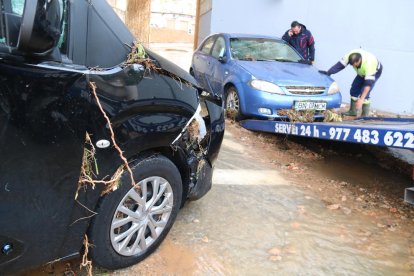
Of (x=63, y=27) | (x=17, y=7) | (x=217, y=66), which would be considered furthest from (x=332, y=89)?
(x=17, y=7)

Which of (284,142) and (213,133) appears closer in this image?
(213,133)

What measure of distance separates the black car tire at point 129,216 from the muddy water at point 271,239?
162 millimetres

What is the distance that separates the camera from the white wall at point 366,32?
9516 mm

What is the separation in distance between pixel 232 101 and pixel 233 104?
6 centimetres

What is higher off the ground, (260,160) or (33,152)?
(33,152)

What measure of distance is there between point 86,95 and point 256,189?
8.77 ft

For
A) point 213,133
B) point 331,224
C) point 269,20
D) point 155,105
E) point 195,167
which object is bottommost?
point 331,224

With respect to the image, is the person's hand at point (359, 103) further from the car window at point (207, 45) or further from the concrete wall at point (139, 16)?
the concrete wall at point (139, 16)

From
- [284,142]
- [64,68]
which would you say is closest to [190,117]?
[64,68]

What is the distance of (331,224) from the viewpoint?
12.9ft

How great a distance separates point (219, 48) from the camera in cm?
809

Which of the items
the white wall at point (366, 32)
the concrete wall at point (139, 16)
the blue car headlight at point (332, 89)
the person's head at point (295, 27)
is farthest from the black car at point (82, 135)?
the concrete wall at point (139, 16)

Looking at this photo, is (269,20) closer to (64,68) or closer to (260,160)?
(260,160)

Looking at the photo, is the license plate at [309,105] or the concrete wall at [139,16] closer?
the license plate at [309,105]
